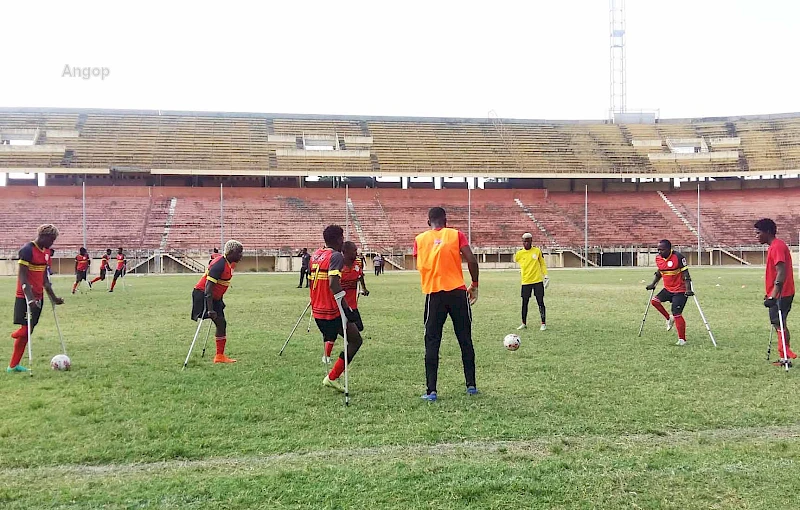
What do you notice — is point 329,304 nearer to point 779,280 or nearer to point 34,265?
point 34,265

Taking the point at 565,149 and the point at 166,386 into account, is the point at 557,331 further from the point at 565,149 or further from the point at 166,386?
the point at 565,149

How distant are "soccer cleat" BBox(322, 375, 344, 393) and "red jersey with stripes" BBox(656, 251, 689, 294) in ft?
21.1

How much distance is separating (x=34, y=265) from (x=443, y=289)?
230 inches

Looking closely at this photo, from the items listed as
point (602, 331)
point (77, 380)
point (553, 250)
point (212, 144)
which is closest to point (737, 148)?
point (553, 250)

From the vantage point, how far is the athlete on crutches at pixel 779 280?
895cm

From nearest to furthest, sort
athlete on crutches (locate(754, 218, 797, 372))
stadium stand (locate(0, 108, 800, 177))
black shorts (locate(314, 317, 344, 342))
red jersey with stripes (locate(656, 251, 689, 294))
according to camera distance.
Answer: black shorts (locate(314, 317, 344, 342)) → athlete on crutches (locate(754, 218, 797, 372)) → red jersey with stripes (locate(656, 251, 689, 294)) → stadium stand (locate(0, 108, 800, 177))

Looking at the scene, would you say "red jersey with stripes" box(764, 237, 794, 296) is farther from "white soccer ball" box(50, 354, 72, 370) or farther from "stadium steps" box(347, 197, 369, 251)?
"stadium steps" box(347, 197, 369, 251)

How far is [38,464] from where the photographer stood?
16.7 ft

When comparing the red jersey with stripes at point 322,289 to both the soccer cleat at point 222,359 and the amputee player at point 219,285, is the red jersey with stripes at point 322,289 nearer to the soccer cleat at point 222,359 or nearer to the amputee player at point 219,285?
the amputee player at point 219,285

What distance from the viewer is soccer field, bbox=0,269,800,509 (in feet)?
14.5

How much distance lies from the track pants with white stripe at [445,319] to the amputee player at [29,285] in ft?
17.3

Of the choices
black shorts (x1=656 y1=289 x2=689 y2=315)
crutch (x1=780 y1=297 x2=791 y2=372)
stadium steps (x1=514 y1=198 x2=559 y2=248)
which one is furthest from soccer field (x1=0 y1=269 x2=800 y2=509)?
stadium steps (x1=514 y1=198 x2=559 y2=248)

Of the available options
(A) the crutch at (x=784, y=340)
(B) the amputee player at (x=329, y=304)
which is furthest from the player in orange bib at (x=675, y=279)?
(B) the amputee player at (x=329, y=304)

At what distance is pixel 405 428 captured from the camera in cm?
597
